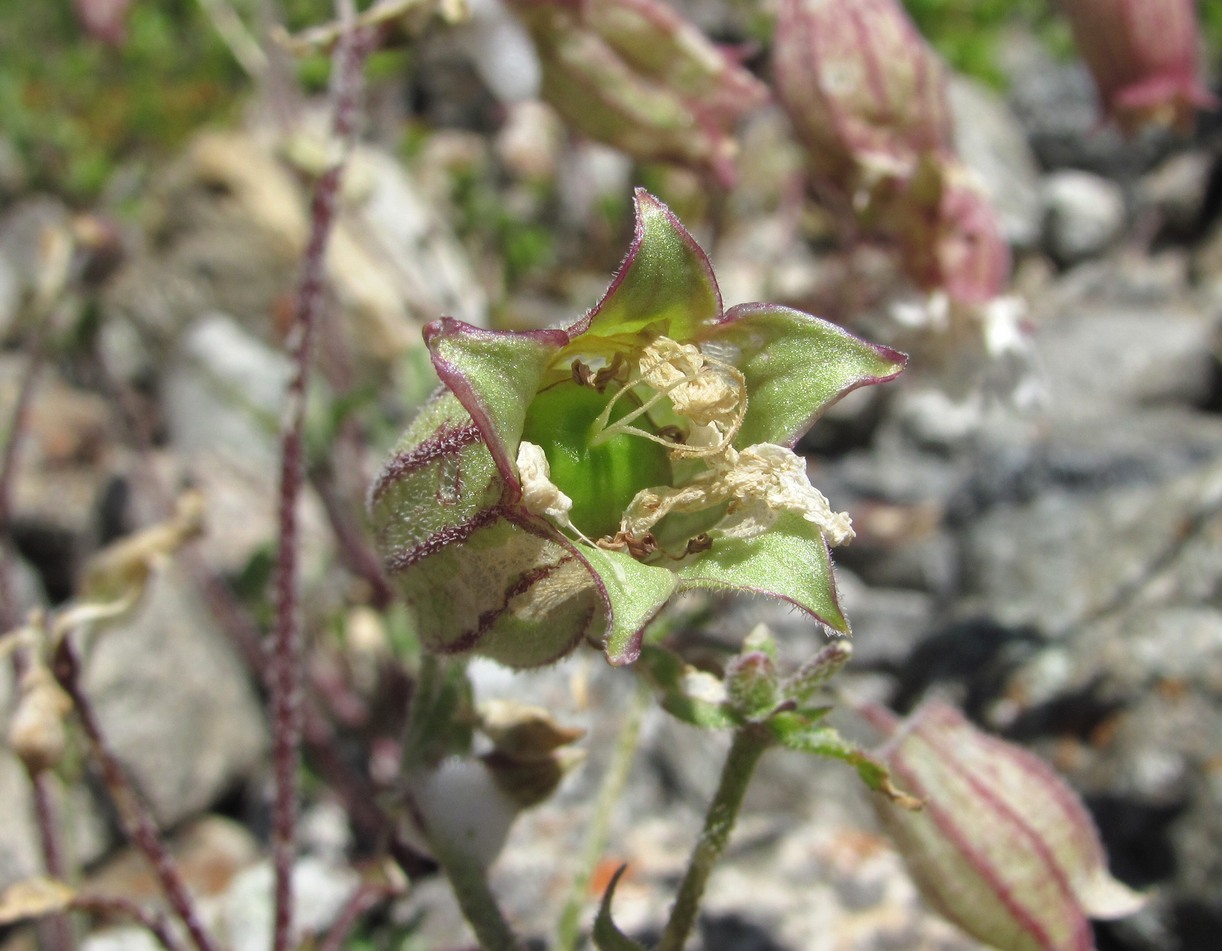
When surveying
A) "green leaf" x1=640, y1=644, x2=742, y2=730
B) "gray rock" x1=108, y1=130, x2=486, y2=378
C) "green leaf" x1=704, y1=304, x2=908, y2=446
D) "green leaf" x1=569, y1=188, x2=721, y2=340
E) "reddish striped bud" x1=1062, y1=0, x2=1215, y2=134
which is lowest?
"gray rock" x1=108, y1=130, x2=486, y2=378

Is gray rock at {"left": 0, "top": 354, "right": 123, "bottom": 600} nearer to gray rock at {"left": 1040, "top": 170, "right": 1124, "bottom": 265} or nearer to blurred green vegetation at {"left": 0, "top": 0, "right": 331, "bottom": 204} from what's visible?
blurred green vegetation at {"left": 0, "top": 0, "right": 331, "bottom": 204}

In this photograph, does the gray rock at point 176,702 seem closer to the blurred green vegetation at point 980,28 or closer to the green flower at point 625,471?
the green flower at point 625,471

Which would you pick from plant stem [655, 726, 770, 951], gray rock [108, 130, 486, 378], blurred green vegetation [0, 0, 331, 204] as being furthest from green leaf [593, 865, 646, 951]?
blurred green vegetation [0, 0, 331, 204]

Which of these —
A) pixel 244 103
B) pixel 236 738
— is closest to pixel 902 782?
pixel 236 738

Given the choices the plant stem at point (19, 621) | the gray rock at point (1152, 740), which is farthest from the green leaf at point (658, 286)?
the gray rock at point (1152, 740)

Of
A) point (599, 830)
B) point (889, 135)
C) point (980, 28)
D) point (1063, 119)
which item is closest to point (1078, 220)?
point (1063, 119)
